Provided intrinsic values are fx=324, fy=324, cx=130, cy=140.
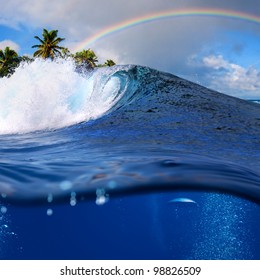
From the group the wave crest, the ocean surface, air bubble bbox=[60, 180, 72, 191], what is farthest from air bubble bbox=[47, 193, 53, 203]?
the wave crest

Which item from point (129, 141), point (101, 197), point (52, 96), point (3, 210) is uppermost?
point (52, 96)

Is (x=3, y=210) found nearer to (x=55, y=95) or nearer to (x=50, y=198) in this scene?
(x=50, y=198)

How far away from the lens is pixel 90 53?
47.4 meters

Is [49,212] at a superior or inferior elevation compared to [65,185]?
inferior

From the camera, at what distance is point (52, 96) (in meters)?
9.75

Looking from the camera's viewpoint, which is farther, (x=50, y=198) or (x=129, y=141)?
(x=129, y=141)

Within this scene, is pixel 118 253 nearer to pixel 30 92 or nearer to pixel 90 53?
pixel 30 92

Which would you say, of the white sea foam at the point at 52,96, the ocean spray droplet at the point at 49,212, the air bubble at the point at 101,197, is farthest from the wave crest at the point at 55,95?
the air bubble at the point at 101,197

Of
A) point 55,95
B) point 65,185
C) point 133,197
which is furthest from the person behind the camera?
point 55,95

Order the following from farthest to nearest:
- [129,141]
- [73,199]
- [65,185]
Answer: [129,141] → [73,199] → [65,185]

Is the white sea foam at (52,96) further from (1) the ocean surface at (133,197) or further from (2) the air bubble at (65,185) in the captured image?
(2) the air bubble at (65,185)

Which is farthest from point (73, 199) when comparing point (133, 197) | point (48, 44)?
point (48, 44)

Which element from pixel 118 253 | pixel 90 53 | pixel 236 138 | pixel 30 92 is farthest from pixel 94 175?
pixel 90 53

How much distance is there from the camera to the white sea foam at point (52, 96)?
27.0ft
